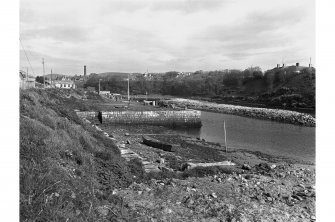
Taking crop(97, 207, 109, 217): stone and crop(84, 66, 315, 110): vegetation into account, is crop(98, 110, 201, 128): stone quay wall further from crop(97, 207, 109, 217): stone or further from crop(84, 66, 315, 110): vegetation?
crop(84, 66, 315, 110): vegetation

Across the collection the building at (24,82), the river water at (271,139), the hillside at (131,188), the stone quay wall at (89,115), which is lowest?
the river water at (271,139)

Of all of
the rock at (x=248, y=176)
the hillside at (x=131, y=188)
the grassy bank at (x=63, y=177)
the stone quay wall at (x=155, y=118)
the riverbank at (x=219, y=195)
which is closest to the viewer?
the grassy bank at (x=63, y=177)

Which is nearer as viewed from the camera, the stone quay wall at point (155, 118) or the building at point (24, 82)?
the building at point (24, 82)

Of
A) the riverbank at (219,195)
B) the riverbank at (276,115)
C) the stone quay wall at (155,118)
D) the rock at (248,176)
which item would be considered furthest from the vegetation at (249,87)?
the riverbank at (219,195)

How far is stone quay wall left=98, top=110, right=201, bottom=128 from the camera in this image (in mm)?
33250

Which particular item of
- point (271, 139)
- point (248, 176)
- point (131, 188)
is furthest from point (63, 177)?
point (271, 139)

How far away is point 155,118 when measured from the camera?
3500cm

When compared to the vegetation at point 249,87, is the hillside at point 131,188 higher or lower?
lower

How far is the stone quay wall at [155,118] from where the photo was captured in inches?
1309

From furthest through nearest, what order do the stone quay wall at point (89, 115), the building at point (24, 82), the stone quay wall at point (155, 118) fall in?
1. the stone quay wall at point (155, 118)
2. the stone quay wall at point (89, 115)
3. the building at point (24, 82)

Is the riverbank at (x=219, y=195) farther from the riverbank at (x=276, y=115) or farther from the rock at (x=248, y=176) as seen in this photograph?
the riverbank at (x=276, y=115)

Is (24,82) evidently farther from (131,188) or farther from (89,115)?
(131,188)

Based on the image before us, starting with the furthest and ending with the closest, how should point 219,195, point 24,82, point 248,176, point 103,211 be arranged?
1. point 24,82
2. point 248,176
3. point 219,195
4. point 103,211
